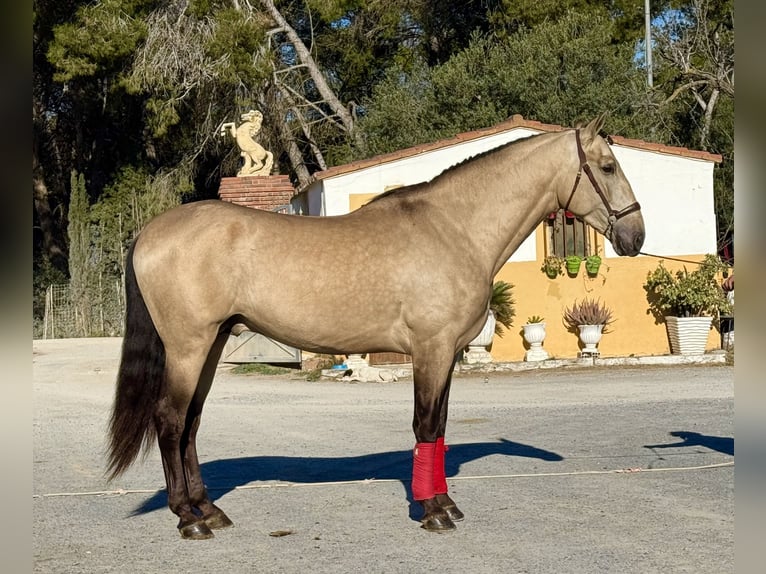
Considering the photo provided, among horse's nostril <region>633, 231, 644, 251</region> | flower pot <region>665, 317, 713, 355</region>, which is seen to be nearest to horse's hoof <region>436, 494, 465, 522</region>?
horse's nostril <region>633, 231, 644, 251</region>

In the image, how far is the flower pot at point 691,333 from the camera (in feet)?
52.2

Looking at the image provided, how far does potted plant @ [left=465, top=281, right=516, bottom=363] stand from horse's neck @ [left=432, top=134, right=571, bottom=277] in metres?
9.76

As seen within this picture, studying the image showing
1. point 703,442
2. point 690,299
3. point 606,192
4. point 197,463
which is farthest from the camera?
point 690,299

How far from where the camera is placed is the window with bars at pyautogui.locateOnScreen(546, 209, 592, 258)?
16.4m

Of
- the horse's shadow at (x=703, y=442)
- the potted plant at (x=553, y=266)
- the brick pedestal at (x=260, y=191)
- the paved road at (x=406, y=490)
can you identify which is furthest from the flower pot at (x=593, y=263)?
the horse's shadow at (x=703, y=442)

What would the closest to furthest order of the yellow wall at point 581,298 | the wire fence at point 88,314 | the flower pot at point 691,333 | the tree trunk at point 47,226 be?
the flower pot at point 691,333 → the yellow wall at point 581,298 → the wire fence at point 88,314 → the tree trunk at point 47,226

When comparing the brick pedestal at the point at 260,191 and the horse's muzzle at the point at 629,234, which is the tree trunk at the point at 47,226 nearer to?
the brick pedestal at the point at 260,191

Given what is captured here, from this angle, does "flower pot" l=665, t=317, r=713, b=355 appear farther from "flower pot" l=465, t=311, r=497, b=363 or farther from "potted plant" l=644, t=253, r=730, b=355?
"flower pot" l=465, t=311, r=497, b=363

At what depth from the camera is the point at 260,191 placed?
56.4 feet

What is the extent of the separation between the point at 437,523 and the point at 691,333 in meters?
11.9

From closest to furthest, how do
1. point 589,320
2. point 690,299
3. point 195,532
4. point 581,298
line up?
point 195,532 → point 690,299 → point 589,320 → point 581,298

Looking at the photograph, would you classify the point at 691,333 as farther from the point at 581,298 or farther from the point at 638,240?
the point at 638,240

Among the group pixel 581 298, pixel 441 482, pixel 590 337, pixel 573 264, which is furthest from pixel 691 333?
pixel 441 482
